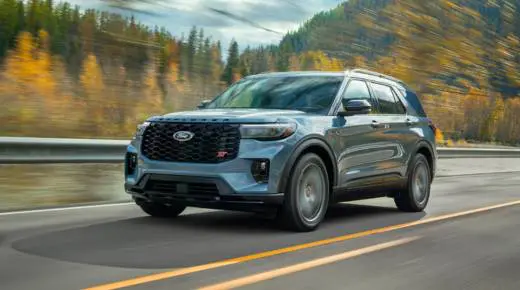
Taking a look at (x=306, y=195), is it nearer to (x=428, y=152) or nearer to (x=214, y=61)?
(x=428, y=152)

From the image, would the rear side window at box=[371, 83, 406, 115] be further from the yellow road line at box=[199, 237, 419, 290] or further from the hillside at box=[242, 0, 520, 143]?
the hillside at box=[242, 0, 520, 143]

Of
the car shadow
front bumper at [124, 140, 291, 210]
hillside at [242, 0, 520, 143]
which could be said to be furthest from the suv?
hillside at [242, 0, 520, 143]

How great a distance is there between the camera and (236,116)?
268 inches

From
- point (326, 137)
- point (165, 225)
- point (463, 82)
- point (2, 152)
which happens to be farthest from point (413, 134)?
point (463, 82)

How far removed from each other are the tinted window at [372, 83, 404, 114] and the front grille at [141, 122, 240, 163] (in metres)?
2.91

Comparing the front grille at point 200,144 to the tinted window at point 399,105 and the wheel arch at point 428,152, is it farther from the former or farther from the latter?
the wheel arch at point 428,152

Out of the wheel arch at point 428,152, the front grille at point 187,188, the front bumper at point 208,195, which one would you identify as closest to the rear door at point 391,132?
the wheel arch at point 428,152

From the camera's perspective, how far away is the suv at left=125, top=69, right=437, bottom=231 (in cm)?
665

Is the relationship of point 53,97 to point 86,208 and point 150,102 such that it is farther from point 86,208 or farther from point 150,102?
point 86,208

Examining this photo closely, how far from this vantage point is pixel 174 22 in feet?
49.0

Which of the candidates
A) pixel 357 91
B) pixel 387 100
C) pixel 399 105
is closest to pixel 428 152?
pixel 399 105

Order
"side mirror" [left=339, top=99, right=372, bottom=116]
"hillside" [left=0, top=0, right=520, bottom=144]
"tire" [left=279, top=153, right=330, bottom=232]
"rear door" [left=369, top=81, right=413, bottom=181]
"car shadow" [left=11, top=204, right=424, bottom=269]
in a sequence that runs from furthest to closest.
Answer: "hillside" [left=0, top=0, right=520, bottom=144], "rear door" [left=369, top=81, right=413, bottom=181], "side mirror" [left=339, top=99, right=372, bottom=116], "tire" [left=279, top=153, right=330, bottom=232], "car shadow" [left=11, top=204, right=424, bottom=269]

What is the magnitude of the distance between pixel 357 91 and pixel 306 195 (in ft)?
5.97

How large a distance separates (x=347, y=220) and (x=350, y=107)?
1503 mm
